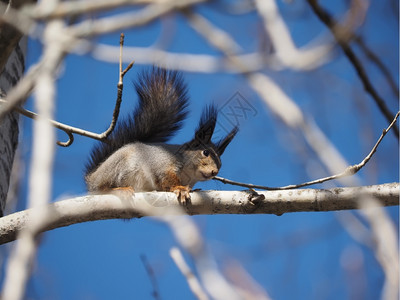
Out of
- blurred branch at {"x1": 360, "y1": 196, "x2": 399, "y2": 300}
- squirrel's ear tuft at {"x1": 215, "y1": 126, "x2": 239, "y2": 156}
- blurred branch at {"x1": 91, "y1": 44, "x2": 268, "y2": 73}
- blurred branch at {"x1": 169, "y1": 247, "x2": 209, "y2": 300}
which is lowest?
blurred branch at {"x1": 169, "y1": 247, "x2": 209, "y2": 300}

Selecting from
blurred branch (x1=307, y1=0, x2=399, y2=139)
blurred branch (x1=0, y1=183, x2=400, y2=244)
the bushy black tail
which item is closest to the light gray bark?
blurred branch (x1=0, y1=183, x2=400, y2=244)

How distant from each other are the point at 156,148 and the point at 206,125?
1.16 ft

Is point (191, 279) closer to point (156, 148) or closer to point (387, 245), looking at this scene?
point (387, 245)

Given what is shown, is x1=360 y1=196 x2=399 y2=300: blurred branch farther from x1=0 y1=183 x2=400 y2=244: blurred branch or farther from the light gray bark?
the light gray bark

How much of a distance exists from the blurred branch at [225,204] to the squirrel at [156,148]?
81 centimetres

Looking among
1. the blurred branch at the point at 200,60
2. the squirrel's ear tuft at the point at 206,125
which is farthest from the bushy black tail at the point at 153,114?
the blurred branch at the point at 200,60

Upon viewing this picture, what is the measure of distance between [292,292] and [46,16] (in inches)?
48.8

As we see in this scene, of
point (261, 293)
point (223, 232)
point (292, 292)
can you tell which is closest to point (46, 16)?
point (261, 293)

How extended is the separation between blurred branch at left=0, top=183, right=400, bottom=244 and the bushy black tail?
40.5 inches

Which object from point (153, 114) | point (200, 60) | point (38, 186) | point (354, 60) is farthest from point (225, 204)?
point (38, 186)

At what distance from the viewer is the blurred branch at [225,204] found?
184 centimetres

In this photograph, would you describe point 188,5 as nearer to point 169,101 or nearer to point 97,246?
point 169,101

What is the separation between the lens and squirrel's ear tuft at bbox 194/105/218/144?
121 inches

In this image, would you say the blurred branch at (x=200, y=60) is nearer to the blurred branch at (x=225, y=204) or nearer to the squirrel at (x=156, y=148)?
the blurred branch at (x=225, y=204)
